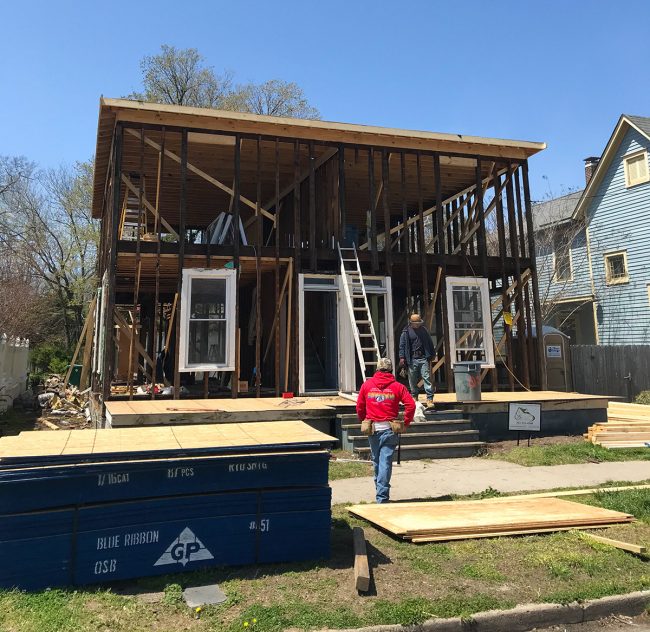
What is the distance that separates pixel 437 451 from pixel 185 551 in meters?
6.25

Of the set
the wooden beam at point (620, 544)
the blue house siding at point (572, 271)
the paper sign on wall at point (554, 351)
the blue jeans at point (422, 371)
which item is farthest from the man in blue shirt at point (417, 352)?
the blue house siding at point (572, 271)

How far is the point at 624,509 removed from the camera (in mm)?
6293

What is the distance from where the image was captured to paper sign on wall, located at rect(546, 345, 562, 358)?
56.4 ft

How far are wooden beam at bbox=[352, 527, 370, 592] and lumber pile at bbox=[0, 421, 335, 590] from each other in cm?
30

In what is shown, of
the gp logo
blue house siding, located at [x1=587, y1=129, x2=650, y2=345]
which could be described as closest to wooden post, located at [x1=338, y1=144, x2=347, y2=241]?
the gp logo

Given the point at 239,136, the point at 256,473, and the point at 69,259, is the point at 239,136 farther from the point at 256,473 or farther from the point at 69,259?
the point at 69,259

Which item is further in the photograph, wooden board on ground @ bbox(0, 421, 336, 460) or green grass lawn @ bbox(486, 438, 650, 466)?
green grass lawn @ bbox(486, 438, 650, 466)

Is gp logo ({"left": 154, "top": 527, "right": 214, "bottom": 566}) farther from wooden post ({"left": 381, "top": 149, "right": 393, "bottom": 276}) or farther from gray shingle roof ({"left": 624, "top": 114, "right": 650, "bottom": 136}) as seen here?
gray shingle roof ({"left": 624, "top": 114, "right": 650, "bottom": 136})

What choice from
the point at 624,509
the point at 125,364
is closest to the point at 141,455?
the point at 624,509

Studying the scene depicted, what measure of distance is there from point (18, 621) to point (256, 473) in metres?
1.86

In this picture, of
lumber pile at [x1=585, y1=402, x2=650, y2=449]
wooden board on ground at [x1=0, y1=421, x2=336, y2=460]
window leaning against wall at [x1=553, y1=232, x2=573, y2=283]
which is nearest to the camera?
wooden board on ground at [x1=0, y1=421, x2=336, y2=460]

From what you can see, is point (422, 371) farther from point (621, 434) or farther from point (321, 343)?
point (321, 343)

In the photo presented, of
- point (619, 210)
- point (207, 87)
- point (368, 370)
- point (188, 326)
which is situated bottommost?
point (368, 370)

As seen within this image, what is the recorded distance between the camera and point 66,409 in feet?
57.1
